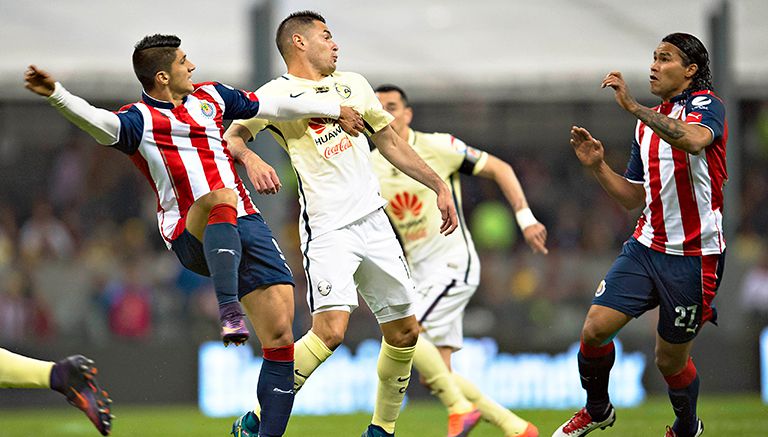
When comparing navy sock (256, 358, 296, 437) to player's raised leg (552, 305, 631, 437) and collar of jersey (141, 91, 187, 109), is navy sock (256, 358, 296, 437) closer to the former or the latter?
collar of jersey (141, 91, 187, 109)

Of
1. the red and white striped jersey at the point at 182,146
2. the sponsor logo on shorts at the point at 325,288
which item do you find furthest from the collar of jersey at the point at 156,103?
the sponsor logo on shorts at the point at 325,288

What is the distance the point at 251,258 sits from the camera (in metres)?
5.86

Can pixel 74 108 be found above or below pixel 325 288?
above

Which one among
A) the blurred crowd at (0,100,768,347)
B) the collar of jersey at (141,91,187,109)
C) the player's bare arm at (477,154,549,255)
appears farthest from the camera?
the blurred crowd at (0,100,768,347)

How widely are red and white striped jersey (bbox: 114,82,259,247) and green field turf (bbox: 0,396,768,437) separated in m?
3.48

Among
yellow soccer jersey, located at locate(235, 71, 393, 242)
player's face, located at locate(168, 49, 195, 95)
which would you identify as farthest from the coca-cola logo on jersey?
player's face, located at locate(168, 49, 195, 95)

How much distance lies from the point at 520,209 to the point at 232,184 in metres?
2.47

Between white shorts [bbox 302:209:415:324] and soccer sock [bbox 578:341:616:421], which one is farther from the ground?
white shorts [bbox 302:209:415:324]

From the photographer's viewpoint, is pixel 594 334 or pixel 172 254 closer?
pixel 594 334

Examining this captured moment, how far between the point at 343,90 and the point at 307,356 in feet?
5.02

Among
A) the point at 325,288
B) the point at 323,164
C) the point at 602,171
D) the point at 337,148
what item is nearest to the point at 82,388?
the point at 325,288

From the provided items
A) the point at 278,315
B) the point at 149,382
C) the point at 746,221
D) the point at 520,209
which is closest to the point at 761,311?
the point at 746,221

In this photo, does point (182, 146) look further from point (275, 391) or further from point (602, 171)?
point (602, 171)

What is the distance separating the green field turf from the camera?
8.91 m
